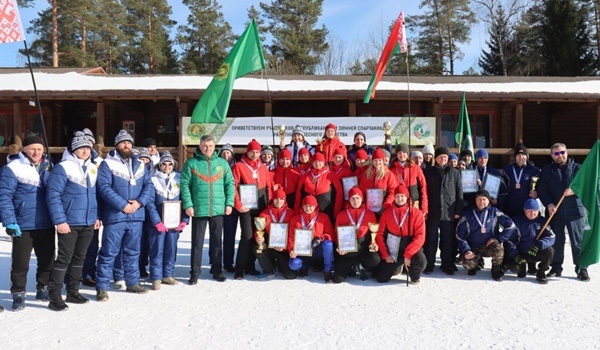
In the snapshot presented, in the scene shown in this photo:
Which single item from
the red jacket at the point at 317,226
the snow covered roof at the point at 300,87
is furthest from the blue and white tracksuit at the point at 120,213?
the snow covered roof at the point at 300,87

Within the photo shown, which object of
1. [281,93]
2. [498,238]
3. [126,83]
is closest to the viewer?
[498,238]

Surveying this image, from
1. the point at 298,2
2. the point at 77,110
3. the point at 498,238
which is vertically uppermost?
the point at 298,2

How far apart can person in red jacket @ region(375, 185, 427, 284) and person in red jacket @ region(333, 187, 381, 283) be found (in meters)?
0.14

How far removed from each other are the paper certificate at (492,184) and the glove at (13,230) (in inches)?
224

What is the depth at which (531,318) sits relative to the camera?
427 cm

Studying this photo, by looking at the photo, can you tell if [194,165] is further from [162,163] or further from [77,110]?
[77,110]

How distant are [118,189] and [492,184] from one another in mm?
4944

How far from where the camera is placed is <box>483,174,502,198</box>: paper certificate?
6.33 metres

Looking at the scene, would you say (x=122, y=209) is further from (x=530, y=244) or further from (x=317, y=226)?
(x=530, y=244)

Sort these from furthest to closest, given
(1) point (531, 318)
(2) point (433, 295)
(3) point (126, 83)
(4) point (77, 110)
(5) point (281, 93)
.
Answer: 1. (4) point (77, 110)
2. (3) point (126, 83)
3. (5) point (281, 93)
4. (2) point (433, 295)
5. (1) point (531, 318)

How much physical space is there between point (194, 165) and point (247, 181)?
2.52 ft

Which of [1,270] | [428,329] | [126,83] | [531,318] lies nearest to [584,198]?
[531,318]

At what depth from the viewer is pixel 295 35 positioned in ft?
110

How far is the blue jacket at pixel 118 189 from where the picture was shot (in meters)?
4.72
